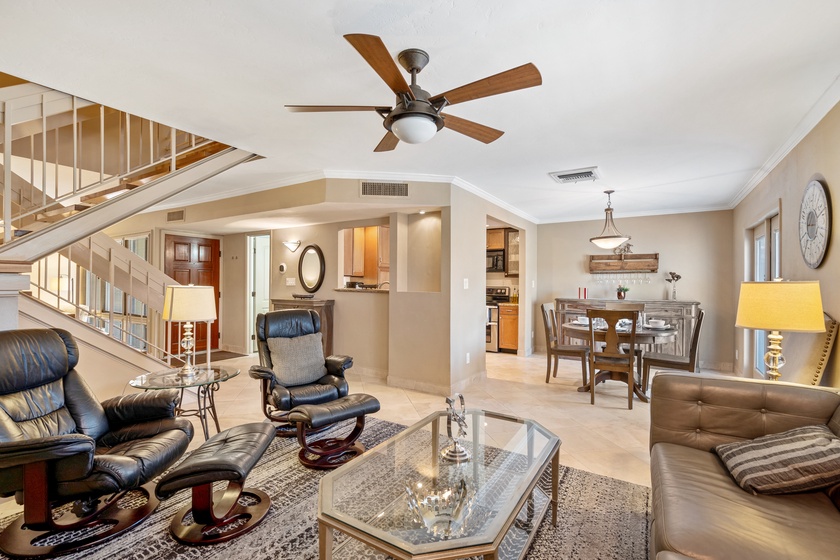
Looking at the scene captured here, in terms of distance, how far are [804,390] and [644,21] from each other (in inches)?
75.9

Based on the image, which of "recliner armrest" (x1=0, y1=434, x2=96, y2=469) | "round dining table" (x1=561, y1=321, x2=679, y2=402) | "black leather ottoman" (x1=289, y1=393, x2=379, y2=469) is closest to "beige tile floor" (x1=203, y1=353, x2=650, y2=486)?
"round dining table" (x1=561, y1=321, x2=679, y2=402)

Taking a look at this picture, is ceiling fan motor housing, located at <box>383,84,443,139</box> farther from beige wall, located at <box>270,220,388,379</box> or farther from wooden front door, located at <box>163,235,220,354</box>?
wooden front door, located at <box>163,235,220,354</box>

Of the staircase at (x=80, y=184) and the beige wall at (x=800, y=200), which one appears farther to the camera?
the staircase at (x=80, y=184)

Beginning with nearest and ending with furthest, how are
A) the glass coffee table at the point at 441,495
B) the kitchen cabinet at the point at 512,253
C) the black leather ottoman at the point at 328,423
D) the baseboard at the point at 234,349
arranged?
the glass coffee table at the point at 441,495, the black leather ottoman at the point at 328,423, the baseboard at the point at 234,349, the kitchen cabinet at the point at 512,253

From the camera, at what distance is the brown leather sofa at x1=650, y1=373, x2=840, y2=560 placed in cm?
132

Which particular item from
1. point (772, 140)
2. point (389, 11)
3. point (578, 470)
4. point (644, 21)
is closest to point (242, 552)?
point (578, 470)

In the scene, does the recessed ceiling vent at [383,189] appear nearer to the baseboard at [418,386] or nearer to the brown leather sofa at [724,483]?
the baseboard at [418,386]

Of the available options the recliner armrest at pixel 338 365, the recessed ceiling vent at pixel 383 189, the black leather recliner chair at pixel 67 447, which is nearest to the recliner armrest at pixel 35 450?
the black leather recliner chair at pixel 67 447

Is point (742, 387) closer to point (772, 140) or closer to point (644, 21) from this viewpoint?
point (644, 21)

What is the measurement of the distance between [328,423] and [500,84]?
7.37ft

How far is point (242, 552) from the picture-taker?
1899 mm

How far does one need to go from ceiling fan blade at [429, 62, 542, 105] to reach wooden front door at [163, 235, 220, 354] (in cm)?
596

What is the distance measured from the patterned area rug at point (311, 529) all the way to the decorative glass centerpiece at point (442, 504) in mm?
380

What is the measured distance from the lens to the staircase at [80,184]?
273cm
